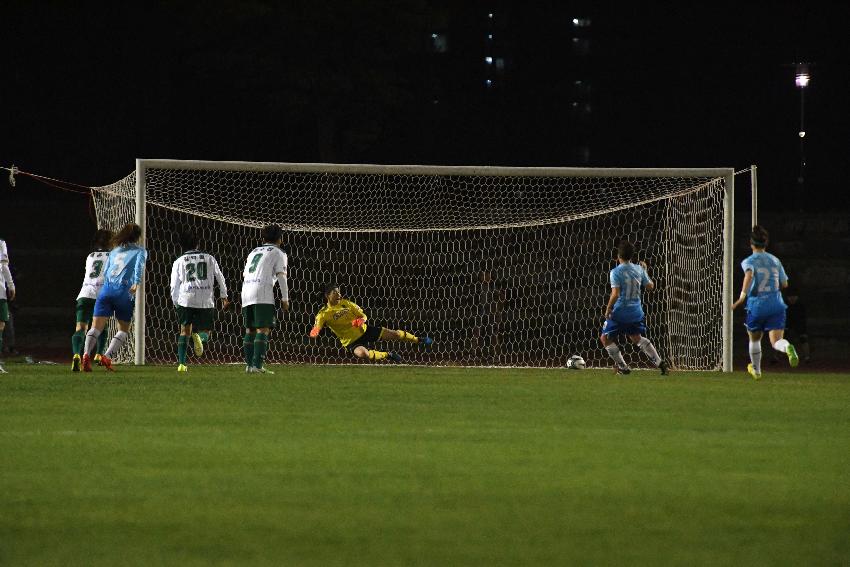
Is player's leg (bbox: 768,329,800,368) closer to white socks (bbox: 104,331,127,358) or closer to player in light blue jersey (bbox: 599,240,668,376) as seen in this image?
player in light blue jersey (bbox: 599,240,668,376)

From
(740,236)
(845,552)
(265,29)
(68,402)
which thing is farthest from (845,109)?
(845,552)

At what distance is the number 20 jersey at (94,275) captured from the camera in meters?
16.9

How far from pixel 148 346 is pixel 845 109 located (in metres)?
34.4

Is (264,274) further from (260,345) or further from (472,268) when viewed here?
(472,268)

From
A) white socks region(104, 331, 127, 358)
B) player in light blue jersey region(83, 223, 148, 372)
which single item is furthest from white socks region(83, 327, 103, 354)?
white socks region(104, 331, 127, 358)

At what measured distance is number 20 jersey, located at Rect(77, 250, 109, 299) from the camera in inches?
664

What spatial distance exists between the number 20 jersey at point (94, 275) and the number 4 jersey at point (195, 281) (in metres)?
0.92

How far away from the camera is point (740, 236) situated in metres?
34.2

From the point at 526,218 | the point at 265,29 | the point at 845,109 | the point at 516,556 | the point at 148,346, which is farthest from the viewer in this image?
the point at 845,109

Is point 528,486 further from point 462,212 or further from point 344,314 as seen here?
point 462,212

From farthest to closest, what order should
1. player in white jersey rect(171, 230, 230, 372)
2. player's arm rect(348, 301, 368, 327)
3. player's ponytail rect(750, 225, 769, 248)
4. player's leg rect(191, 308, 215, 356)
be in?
player's arm rect(348, 301, 368, 327)
player's leg rect(191, 308, 215, 356)
player in white jersey rect(171, 230, 230, 372)
player's ponytail rect(750, 225, 769, 248)

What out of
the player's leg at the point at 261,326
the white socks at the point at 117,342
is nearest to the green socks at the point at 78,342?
the white socks at the point at 117,342

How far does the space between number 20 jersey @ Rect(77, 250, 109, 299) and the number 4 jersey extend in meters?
0.92

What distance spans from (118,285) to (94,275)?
1.19 m
